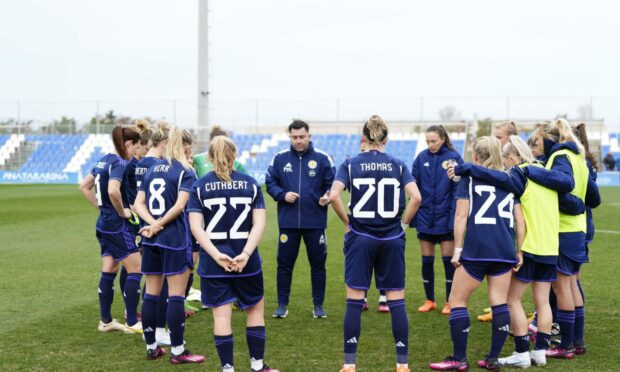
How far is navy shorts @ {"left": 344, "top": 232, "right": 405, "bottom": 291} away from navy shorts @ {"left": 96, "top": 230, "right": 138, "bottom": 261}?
2408 millimetres

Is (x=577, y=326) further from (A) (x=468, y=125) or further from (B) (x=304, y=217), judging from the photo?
(A) (x=468, y=125)

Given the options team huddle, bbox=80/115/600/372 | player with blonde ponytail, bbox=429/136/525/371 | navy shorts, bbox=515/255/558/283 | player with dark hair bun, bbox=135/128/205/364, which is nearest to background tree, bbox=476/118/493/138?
team huddle, bbox=80/115/600/372

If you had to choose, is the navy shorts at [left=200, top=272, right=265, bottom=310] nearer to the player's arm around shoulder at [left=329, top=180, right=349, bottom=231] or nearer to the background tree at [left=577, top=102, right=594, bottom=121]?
the player's arm around shoulder at [left=329, top=180, right=349, bottom=231]

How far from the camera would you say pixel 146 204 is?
5.50 meters

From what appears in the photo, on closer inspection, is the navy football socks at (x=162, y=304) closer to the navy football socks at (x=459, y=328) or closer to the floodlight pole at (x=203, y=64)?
the navy football socks at (x=459, y=328)

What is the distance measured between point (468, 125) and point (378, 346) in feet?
114

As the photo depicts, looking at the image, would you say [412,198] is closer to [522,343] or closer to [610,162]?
[522,343]

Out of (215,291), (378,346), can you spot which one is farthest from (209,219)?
(378,346)

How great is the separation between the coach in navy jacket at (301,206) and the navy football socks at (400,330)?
2.06 meters

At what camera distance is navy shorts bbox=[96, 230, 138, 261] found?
6312 mm

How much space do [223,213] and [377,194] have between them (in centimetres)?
125

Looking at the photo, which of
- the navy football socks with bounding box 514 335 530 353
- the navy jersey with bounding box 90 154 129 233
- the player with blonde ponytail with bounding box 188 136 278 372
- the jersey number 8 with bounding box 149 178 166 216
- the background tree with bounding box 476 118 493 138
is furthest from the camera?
the background tree with bounding box 476 118 493 138

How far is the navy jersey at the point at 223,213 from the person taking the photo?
466cm

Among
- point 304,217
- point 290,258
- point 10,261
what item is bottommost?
point 10,261
